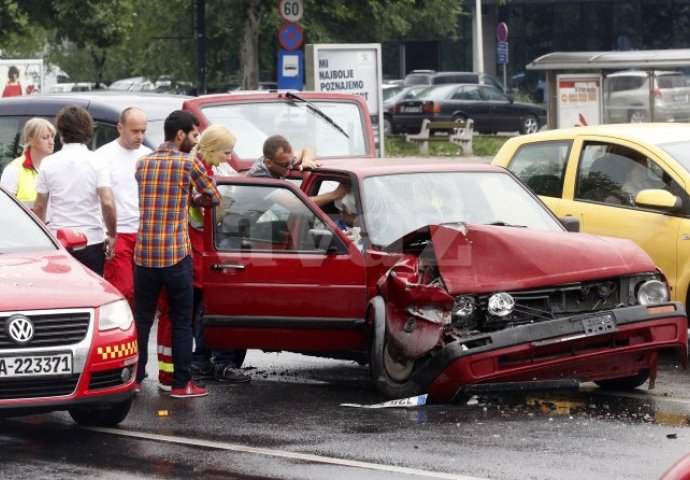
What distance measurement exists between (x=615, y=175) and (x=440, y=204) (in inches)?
88.6

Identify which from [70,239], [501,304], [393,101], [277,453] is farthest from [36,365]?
[393,101]

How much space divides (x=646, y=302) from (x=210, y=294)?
2801mm

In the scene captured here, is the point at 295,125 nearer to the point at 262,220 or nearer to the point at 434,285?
the point at 262,220

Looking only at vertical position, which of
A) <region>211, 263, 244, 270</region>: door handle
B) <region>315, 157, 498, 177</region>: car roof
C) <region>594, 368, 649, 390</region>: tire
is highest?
<region>315, 157, 498, 177</region>: car roof

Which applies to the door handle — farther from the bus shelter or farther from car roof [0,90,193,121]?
the bus shelter

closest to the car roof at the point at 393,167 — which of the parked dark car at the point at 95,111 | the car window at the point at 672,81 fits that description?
the parked dark car at the point at 95,111

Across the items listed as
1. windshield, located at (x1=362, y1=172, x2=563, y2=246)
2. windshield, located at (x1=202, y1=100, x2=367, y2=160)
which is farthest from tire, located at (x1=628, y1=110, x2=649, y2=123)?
windshield, located at (x1=362, y1=172, x2=563, y2=246)

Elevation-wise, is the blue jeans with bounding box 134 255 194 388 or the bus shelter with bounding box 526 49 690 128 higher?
the bus shelter with bounding box 526 49 690 128

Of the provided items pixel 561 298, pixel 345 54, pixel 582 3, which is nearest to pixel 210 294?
pixel 561 298

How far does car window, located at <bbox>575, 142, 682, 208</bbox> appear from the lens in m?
12.1

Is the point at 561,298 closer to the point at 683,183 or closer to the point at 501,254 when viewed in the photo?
the point at 501,254

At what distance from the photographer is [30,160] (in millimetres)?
12148

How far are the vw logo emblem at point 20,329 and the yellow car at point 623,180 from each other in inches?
192

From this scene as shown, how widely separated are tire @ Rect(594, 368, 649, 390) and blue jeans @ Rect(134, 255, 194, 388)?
2632 millimetres
